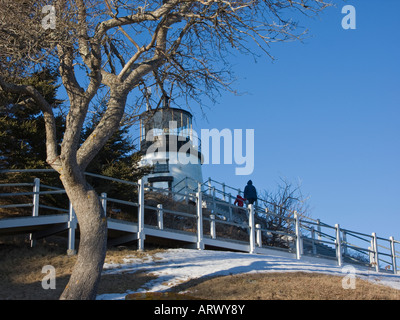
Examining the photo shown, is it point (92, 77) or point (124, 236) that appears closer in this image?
point (92, 77)

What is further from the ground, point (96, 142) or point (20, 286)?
point (96, 142)

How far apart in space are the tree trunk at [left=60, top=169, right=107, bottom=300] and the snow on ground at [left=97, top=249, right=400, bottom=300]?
666mm

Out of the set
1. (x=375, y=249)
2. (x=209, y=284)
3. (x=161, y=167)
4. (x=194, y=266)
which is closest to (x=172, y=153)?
(x=161, y=167)

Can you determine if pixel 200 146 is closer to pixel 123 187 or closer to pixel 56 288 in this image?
pixel 123 187

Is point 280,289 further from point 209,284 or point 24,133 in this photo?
point 24,133

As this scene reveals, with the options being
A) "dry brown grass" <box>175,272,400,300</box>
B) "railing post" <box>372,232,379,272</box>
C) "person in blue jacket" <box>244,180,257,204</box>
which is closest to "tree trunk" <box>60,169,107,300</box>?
"dry brown grass" <box>175,272,400,300</box>

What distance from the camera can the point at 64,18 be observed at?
36.2 feet

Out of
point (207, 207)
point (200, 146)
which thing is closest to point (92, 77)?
point (207, 207)

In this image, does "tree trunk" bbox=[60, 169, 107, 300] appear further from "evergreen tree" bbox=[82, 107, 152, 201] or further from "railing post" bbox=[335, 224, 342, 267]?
"railing post" bbox=[335, 224, 342, 267]

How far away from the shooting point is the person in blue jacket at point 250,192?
24.5m

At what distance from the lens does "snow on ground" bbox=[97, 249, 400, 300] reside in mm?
11227

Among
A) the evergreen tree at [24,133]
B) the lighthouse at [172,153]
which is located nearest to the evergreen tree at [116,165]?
the evergreen tree at [24,133]
